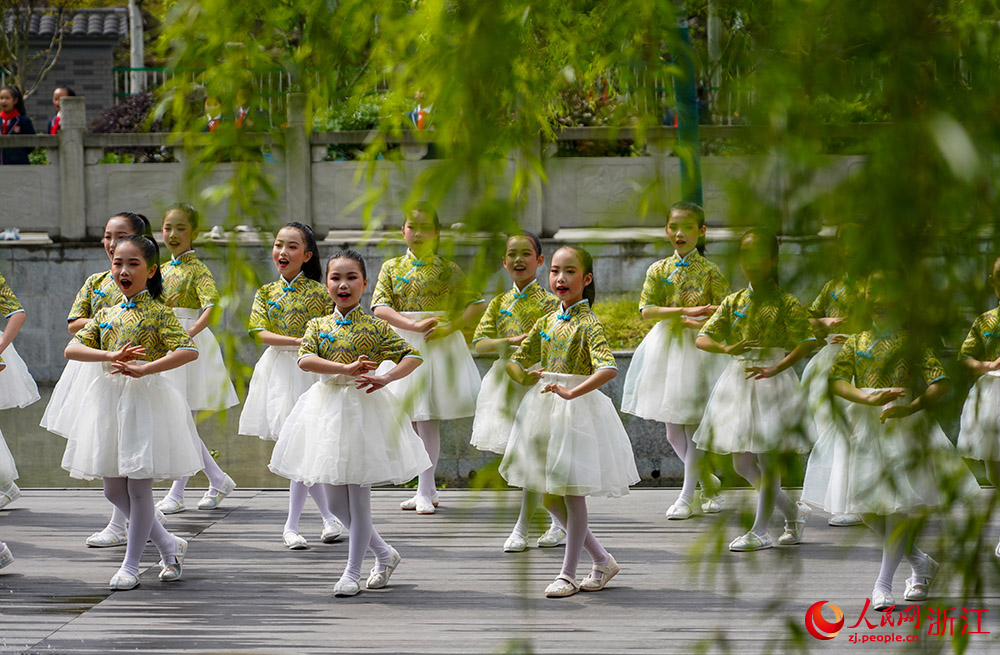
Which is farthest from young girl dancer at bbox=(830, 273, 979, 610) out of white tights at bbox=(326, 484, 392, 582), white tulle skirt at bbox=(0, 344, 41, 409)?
white tulle skirt at bbox=(0, 344, 41, 409)

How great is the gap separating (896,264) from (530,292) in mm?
4853

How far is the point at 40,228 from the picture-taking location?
12.3 metres

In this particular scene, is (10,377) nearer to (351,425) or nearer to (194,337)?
(194,337)

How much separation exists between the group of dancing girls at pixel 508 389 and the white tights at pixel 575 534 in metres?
0.01

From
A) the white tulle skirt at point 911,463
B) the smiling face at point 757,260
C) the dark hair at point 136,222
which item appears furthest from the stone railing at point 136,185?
the smiling face at point 757,260

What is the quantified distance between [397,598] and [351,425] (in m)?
0.79

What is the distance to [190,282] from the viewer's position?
678 centimetres

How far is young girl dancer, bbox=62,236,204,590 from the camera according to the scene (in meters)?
5.34

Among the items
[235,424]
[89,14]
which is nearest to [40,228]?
[235,424]

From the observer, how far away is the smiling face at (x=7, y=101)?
42.9ft

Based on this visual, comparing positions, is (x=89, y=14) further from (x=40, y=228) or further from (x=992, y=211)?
(x=992, y=211)

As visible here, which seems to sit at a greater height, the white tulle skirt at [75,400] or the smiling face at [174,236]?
the smiling face at [174,236]

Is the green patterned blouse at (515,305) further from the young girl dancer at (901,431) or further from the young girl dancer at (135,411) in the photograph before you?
the young girl dancer at (901,431)

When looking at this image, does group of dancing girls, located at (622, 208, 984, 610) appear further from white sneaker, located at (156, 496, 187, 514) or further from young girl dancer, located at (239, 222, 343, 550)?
white sneaker, located at (156, 496, 187, 514)
